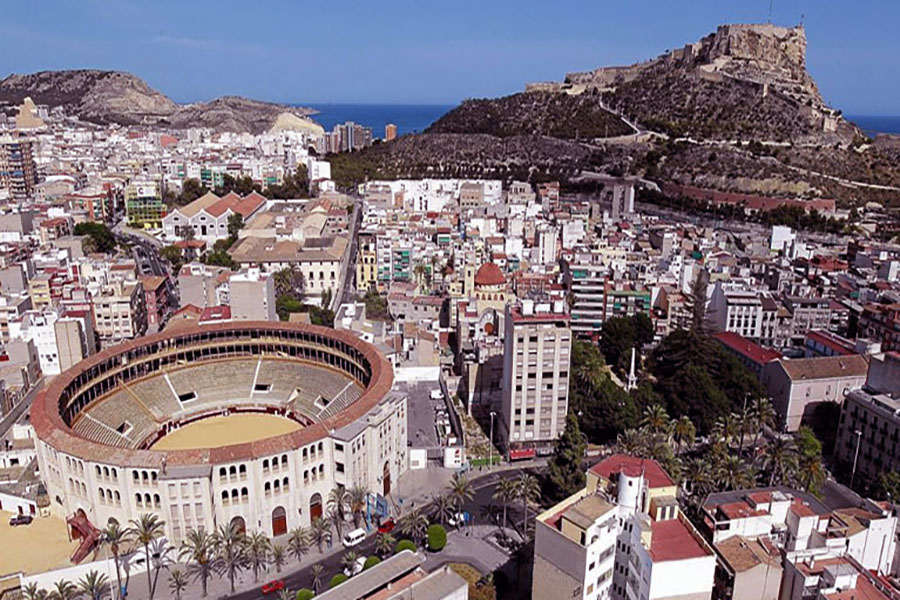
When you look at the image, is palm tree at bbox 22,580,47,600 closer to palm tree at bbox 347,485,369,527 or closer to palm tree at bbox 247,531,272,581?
palm tree at bbox 247,531,272,581

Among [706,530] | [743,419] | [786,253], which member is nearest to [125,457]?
[706,530]

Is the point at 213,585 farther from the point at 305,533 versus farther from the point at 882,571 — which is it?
the point at 882,571

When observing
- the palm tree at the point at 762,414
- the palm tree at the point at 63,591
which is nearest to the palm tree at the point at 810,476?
the palm tree at the point at 762,414

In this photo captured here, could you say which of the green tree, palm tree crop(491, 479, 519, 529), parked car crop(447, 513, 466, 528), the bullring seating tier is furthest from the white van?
the bullring seating tier

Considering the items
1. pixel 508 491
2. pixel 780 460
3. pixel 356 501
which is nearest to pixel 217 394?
pixel 356 501

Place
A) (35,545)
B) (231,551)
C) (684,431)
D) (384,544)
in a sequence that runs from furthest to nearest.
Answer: (684,431), (35,545), (384,544), (231,551)

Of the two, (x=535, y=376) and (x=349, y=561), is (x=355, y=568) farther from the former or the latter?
(x=535, y=376)

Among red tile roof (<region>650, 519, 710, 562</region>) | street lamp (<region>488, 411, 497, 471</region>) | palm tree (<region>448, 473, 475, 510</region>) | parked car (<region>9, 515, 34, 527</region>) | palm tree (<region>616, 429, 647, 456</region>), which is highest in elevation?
red tile roof (<region>650, 519, 710, 562</region>)
